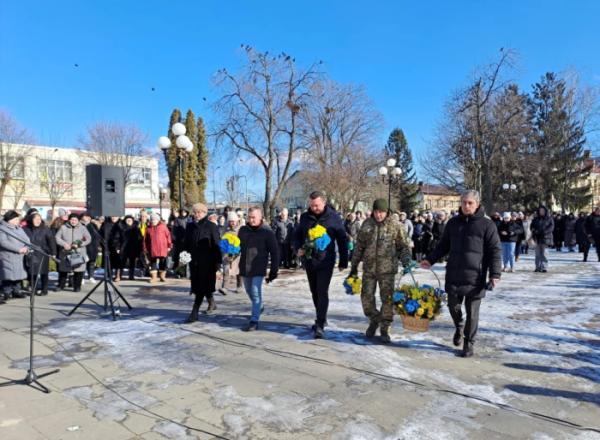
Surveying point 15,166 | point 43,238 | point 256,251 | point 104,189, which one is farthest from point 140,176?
point 256,251

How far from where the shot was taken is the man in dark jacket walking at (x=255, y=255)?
605 cm

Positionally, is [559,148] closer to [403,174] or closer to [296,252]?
[403,174]

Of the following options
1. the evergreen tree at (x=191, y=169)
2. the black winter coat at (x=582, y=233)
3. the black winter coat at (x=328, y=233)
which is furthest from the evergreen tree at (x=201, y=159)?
the black winter coat at (x=328, y=233)

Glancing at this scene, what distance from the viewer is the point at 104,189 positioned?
8.25m

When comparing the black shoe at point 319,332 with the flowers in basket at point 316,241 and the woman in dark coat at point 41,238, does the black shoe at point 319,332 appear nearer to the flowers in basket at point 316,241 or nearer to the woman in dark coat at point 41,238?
the flowers in basket at point 316,241

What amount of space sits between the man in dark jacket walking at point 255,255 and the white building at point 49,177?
37.3 metres

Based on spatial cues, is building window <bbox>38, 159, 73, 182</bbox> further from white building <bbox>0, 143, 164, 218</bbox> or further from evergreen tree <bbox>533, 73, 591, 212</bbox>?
evergreen tree <bbox>533, 73, 591, 212</bbox>

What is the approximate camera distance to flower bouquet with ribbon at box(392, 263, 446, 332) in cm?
516

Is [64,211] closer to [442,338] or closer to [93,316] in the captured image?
[93,316]

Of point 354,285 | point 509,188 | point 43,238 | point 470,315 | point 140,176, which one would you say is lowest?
point 470,315

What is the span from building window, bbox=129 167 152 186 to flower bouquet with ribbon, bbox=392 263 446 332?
4245 cm

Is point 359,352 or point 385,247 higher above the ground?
point 385,247

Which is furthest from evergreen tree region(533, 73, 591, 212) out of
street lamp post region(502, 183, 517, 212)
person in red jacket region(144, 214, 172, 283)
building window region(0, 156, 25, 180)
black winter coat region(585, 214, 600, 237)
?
building window region(0, 156, 25, 180)

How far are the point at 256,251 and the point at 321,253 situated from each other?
1003 mm
